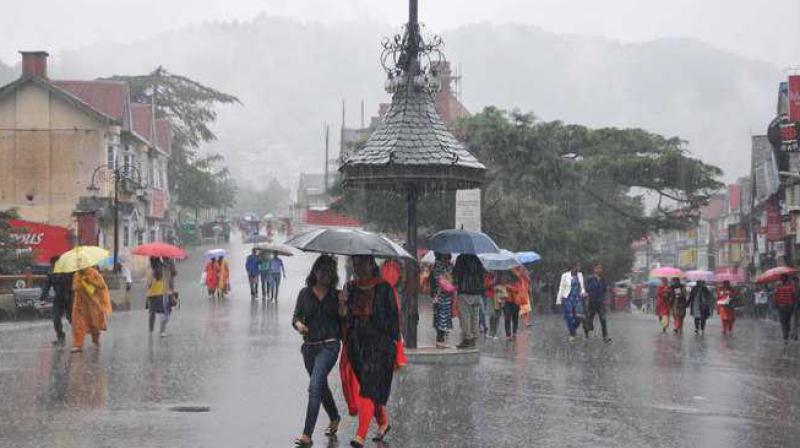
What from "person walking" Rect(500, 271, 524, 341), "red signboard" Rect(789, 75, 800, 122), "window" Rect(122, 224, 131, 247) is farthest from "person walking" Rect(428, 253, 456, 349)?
"window" Rect(122, 224, 131, 247)

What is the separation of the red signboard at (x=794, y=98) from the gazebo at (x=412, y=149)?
2004cm

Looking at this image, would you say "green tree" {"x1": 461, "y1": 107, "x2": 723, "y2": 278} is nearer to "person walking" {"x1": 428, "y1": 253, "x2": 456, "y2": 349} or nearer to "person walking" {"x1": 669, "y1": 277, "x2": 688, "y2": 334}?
"person walking" {"x1": 669, "y1": 277, "x2": 688, "y2": 334}

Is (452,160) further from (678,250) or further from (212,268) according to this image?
(678,250)

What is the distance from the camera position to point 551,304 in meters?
41.5

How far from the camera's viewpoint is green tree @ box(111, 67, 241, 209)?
66375 mm

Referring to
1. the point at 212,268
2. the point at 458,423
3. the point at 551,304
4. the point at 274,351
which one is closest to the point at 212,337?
the point at 274,351

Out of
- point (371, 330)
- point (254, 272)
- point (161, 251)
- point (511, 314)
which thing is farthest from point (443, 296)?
point (254, 272)

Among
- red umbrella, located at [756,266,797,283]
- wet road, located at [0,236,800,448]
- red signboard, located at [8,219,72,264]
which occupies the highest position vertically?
red signboard, located at [8,219,72,264]

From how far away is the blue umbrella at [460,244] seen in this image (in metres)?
16.1

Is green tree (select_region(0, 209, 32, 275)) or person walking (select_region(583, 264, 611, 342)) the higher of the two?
green tree (select_region(0, 209, 32, 275))

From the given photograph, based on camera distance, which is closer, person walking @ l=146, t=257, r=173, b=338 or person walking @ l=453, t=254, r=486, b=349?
person walking @ l=453, t=254, r=486, b=349

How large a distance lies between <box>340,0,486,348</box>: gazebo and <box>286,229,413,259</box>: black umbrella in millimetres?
5785

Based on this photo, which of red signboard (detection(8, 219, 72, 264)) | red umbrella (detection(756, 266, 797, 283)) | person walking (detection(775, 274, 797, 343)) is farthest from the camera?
red signboard (detection(8, 219, 72, 264))

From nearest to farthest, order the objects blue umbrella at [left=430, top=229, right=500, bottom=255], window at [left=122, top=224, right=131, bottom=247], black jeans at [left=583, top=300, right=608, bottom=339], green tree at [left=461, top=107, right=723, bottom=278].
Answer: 1. blue umbrella at [left=430, top=229, right=500, bottom=255]
2. black jeans at [left=583, top=300, right=608, bottom=339]
3. green tree at [left=461, top=107, right=723, bottom=278]
4. window at [left=122, top=224, right=131, bottom=247]
